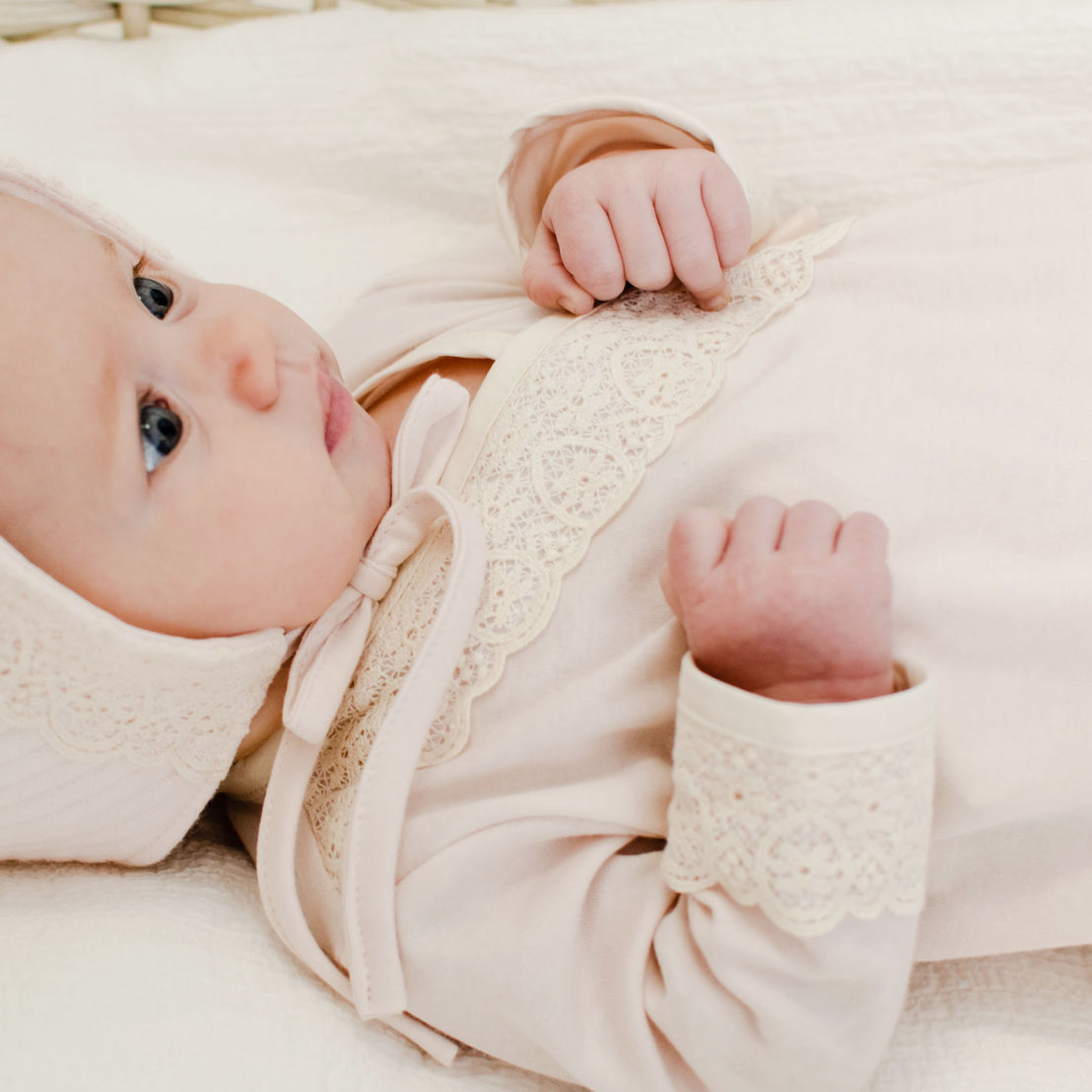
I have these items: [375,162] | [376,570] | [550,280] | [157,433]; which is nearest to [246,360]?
[157,433]

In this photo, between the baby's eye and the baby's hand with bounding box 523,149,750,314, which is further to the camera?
the baby's hand with bounding box 523,149,750,314

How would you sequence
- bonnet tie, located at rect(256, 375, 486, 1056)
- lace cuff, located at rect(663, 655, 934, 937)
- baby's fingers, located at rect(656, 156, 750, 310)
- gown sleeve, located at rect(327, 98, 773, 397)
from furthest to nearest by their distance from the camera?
gown sleeve, located at rect(327, 98, 773, 397)
baby's fingers, located at rect(656, 156, 750, 310)
bonnet tie, located at rect(256, 375, 486, 1056)
lace cuff, located at rect(663, 655, 934, 937)

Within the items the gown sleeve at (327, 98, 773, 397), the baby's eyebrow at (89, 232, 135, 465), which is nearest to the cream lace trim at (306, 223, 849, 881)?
the gown sleeve at (327, 98, 773, 397)

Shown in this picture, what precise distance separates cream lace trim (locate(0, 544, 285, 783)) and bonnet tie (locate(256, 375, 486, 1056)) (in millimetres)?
43

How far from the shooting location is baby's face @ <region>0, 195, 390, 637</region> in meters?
0.66

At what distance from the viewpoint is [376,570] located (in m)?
0.82

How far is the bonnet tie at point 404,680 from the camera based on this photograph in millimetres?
750

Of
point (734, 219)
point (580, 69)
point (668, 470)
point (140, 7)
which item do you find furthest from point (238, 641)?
point (140, 7)

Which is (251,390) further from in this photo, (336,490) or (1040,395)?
(1040,395)

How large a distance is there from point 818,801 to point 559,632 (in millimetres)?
218

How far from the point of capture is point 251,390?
2.37 feet

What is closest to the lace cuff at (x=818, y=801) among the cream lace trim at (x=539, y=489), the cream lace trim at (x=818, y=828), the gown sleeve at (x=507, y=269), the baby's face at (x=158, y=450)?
the cream lace trim at (x=818, y=828)

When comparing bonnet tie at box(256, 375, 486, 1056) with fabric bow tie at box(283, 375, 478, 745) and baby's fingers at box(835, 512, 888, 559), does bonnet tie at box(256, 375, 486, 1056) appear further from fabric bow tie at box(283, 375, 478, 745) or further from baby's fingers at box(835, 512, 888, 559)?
baby's fingers at box(835, 512, 888, 559)

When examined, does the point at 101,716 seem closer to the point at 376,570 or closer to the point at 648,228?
the point at 376,570
